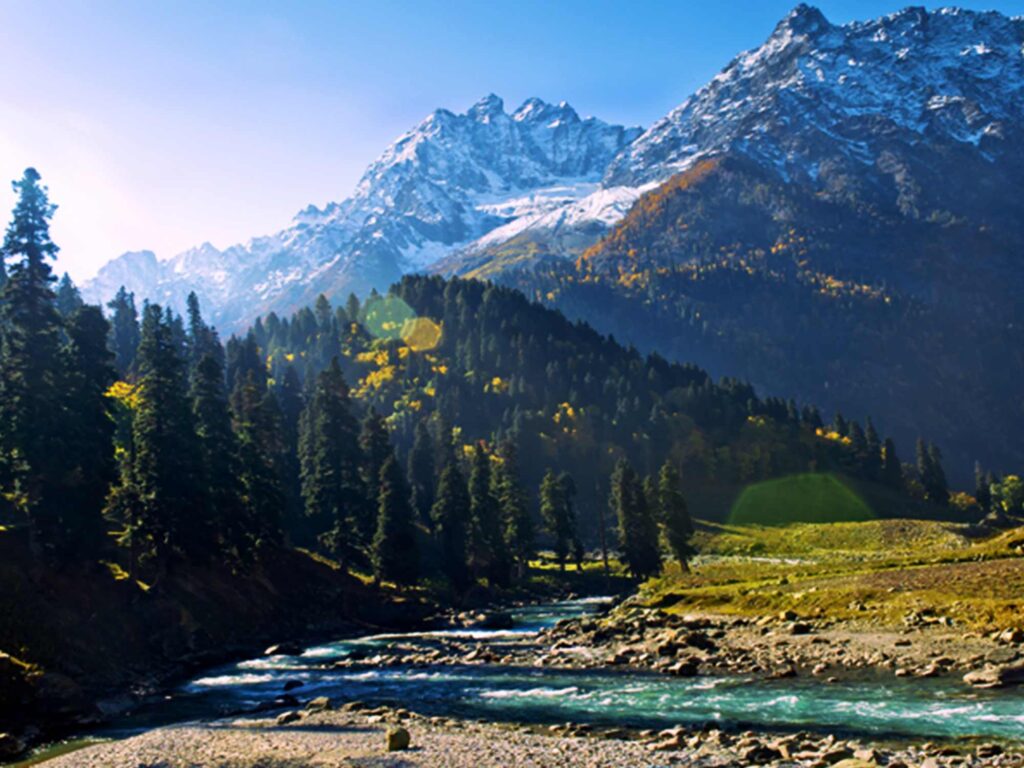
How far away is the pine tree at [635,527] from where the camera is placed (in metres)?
101

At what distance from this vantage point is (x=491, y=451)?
18438 cm

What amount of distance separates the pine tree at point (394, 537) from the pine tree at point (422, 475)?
124ft

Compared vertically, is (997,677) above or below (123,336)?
below

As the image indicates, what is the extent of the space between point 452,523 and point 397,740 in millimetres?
71950

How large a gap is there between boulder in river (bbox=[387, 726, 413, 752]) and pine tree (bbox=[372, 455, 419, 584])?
5768 centimetres

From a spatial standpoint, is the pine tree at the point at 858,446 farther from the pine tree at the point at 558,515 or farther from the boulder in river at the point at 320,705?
the boulder in river at the point at 320,705

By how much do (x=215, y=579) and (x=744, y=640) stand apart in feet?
151

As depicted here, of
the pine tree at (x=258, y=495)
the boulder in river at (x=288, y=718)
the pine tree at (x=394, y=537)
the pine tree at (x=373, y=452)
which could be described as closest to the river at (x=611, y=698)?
the boulder in river at (x=288, y=718)

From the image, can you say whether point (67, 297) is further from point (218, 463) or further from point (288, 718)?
point (288, 718)

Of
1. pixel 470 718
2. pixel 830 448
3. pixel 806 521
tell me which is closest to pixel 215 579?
pixel 470 718

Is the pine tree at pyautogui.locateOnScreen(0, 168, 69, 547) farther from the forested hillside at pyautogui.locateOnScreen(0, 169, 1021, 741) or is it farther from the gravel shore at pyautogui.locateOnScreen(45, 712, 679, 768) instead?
the gravel shore at pyautogui.locateOnScreen(45, 712, 679, 768)

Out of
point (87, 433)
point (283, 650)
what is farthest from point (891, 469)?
point (87, 433)

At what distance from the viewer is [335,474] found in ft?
307

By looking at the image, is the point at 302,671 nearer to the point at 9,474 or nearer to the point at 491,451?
the point at 9,474
